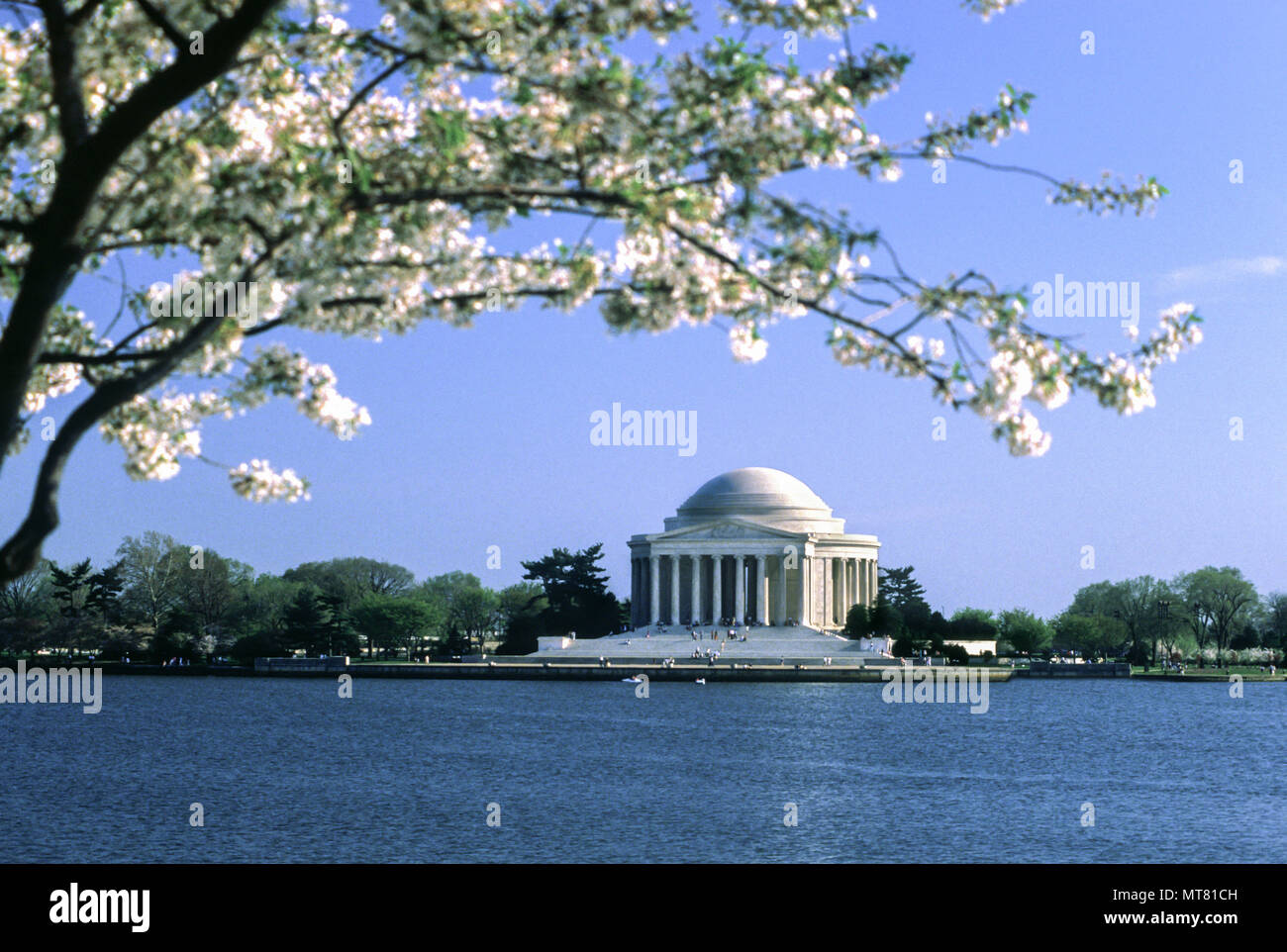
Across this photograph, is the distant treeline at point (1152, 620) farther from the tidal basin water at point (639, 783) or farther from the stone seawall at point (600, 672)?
the tidal basin water at point (639, 783)

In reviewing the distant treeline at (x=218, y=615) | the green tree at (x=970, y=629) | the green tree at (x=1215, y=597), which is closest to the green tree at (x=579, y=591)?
the distant treeline at (x=218, y=615)

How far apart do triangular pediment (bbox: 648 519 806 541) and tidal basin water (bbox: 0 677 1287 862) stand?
58430mm

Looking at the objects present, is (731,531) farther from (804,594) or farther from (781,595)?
(804,594)

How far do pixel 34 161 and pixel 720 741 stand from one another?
1887 inches

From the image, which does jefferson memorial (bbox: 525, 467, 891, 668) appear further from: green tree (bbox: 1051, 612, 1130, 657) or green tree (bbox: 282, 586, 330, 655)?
green tree (bbox: 1051, 612, 1130, 657)

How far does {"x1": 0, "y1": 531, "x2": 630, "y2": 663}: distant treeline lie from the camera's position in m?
121

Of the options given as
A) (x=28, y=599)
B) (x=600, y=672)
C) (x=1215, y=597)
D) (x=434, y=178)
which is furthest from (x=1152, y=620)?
(x=434, y=178)

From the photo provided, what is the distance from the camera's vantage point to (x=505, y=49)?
795 centimetres

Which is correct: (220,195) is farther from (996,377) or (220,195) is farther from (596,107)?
(996,377)

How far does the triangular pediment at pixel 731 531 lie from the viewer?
13650cm

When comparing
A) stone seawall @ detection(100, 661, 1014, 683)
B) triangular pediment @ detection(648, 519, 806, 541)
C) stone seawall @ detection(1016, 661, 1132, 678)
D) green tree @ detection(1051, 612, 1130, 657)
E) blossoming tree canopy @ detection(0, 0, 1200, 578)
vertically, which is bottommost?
stone seawall @ detection(1016, 661, 1132, 678)

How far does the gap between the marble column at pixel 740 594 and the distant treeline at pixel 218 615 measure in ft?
36.8

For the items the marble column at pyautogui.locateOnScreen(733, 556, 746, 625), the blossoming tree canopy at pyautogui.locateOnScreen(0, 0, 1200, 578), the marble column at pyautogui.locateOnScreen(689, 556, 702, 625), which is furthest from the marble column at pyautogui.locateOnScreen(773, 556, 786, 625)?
the blossoming tree canopy at pyautogui.locateOnScreen(0, 0, 1200, 578)

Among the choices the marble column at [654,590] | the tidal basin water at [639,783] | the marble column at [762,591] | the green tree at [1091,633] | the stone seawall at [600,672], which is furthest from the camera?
the green tree at [1091,633]
